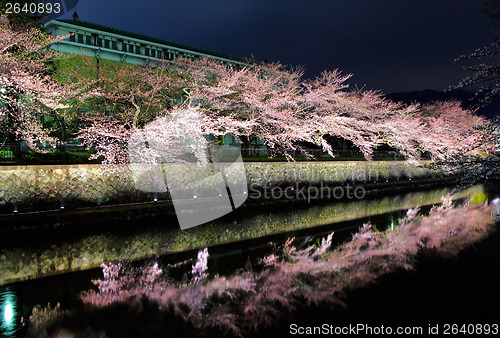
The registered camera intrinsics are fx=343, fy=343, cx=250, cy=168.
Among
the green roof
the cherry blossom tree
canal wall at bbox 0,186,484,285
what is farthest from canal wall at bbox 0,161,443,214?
the green roof

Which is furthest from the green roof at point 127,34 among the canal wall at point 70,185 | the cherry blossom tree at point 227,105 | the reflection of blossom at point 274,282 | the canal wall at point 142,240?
the reflection of blossom at point 274,282

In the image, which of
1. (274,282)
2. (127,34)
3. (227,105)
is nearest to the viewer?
(274,282)

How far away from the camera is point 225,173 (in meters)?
23.3

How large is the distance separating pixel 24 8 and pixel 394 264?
940 inches

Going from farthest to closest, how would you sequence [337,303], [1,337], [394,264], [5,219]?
[5,219] → [394,264] → [337,303] → [1,337]

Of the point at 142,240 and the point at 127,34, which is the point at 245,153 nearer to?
the point at 142,240

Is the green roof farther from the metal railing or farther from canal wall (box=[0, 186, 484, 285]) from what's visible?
canal wall (box=[0, 186, 484, 285])

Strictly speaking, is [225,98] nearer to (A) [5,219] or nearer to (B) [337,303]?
(A) [5,219]

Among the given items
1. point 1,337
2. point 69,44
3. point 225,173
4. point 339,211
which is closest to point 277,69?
point 225,173

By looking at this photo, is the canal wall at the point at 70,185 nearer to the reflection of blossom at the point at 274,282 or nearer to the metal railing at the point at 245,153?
the metal railing at the point at 245,153

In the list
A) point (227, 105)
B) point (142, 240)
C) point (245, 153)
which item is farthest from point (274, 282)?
point (245, 153)

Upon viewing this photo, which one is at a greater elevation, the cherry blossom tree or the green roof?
the green roof

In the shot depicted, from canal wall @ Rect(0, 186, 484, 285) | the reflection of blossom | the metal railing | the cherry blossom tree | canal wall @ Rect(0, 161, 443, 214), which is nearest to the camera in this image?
the reflection of blossom

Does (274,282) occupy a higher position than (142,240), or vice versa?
(142,240)
